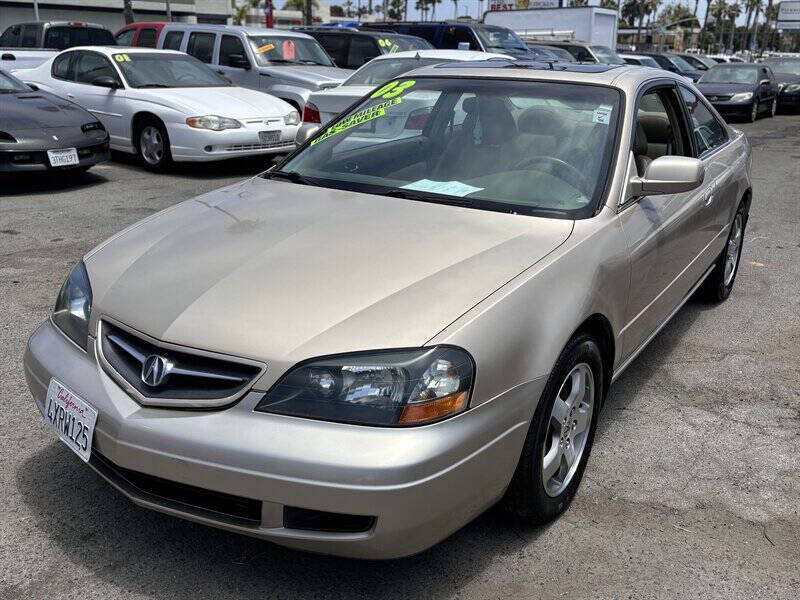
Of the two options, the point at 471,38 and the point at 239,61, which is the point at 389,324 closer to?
the point at 239,61

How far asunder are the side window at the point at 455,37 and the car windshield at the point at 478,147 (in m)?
13.2

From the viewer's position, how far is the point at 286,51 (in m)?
12.7

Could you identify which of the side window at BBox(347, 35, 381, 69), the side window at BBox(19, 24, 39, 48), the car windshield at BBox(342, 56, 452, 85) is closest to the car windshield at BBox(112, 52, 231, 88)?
the car windshield at BBox(342, 56, 452, 85)

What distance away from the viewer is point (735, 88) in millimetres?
19453

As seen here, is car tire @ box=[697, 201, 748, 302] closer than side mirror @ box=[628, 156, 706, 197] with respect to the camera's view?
No

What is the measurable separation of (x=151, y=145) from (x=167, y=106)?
1.88ft

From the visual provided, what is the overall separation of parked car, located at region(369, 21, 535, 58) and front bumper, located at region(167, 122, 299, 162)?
7.63 metres

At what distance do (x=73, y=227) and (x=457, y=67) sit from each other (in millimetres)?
4241

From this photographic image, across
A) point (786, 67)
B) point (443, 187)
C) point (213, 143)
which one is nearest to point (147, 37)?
point (213, 143)

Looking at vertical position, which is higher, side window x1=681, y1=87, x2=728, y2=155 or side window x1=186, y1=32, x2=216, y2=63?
side window x1=186, y1=32, x2=216, y2=63

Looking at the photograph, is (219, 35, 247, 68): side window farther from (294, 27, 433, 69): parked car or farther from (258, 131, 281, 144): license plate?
(258, 131, 281, 144): license plate

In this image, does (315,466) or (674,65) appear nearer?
(315,466)

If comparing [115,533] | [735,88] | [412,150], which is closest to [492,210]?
[412,150]

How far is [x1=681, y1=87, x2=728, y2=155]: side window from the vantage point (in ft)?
15.3
